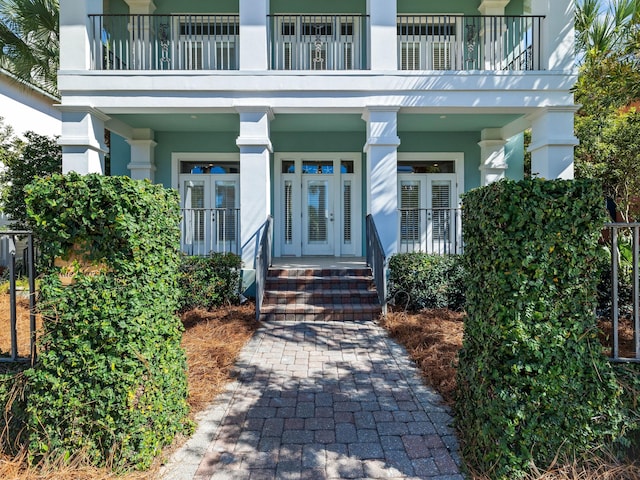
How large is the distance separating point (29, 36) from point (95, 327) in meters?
10.2

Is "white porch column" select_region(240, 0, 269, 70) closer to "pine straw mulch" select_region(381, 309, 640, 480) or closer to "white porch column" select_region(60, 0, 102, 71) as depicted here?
"white porch column" select_region(60, 0, 102, 71)

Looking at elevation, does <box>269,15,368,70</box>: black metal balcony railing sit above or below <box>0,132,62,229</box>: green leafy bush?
above

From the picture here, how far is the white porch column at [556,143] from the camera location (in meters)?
7.19

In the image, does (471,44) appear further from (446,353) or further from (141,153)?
(141,153)

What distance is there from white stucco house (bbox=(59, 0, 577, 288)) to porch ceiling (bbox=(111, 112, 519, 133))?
0.20 feet

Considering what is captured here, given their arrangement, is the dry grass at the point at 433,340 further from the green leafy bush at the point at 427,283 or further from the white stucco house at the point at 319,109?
the white stucco house at the point at 319,109

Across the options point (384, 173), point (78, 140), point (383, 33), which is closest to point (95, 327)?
point (384, 173)

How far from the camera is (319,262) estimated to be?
8.76 metres

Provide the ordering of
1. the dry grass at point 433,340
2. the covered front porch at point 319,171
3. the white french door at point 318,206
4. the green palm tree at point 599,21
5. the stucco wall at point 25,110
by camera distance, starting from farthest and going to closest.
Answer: the stucco wall at point 25,110 < the white french door at point 318,206 < the covered front porch at point 319,171 < the green palm tree at point 599,21 < the dry grass at point 433,340

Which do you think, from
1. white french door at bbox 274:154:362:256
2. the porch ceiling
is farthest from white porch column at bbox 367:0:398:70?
white french door at bbox 274:154:362:256

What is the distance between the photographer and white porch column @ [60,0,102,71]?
285 inches

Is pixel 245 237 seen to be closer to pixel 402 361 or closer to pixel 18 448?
pixel 402 361

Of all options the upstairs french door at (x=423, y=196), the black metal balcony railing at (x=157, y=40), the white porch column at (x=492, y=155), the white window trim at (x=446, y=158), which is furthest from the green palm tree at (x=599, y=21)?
the black metal balcony railing at (x=157, y=40)

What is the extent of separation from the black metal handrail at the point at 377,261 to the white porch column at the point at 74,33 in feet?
20.4
